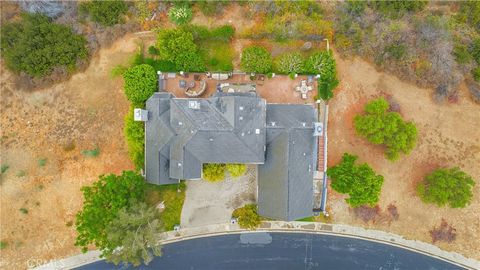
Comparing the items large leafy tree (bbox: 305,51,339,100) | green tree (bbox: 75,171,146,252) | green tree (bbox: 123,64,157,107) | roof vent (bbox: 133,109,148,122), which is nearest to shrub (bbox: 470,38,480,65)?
large leafy tree (bbox: 305,51,339,100)

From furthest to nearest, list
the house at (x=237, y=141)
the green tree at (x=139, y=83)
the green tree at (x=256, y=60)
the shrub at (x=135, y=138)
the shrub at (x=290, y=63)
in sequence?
the shrub at (x=290, y=63) → the green tree at (x=256, y=60) → the green tree at (x=139, y=83) → the shrub at (x=135, y=138) → the house at (x=237, y=141)

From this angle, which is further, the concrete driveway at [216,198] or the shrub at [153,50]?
the concrete driveway at [216,198]

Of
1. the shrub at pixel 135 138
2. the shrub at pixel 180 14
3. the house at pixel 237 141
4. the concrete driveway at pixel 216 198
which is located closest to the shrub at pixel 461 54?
the house at pixel 237 141

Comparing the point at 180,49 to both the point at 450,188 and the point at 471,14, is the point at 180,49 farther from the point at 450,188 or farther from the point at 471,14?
the point at 471,14

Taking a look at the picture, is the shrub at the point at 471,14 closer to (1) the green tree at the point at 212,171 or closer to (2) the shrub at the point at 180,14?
(2) the shrub at the point at 180,14

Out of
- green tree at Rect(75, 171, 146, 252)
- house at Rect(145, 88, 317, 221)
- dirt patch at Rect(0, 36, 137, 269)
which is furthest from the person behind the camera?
dirt patch at Rect(0, 36, 137, 269)

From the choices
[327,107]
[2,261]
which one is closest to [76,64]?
[2,261]

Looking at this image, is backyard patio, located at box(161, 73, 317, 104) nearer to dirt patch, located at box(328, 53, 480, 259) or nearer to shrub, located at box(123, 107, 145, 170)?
dirt patch, located at box(328, 53, 480, 259)

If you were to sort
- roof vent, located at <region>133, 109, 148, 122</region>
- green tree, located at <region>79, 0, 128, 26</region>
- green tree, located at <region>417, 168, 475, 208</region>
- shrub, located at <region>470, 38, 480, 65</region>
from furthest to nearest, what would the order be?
green tree, located at <region>79, 0, 128, 26</region> → shrub, located at <region>470, 38, 480, 65</region> → green tree, located at <region>417, 168, 475, 208</region> → roof vent, located at <region>133, 109, 148, 122</region>
